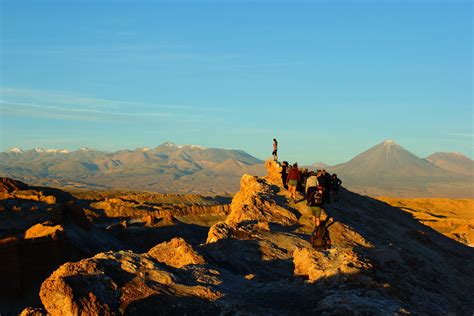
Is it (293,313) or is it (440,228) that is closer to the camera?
(293,313)

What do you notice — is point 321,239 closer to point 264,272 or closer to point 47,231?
point 264,272

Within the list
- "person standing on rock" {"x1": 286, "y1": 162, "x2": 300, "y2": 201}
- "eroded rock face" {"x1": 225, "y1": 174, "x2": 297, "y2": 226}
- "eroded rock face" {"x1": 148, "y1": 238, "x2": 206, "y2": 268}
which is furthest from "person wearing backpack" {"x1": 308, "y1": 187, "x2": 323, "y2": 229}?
"person standing on rock" {"x1": 286, "y1": 162, "x2": 300, "y2": 201}

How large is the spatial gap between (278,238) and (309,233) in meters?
2.92

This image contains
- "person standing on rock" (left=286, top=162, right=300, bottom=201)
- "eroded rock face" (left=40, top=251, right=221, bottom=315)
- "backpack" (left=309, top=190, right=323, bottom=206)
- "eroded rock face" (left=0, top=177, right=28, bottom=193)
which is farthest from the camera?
"eroded rock face" (left=0, top=177, right=28, bottom=193)

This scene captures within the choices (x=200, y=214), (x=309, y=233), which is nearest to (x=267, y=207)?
(x=309, y=233)

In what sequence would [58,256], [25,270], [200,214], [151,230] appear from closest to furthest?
1. [25,270]
2. [58,256]
3. [151,230]
4. [200,214]

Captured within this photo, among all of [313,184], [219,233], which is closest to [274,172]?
[219,233]

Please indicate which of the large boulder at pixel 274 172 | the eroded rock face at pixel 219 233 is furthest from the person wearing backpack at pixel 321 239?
the large boulder at pixel 274 172

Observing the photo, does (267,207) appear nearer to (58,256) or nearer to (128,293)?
(58,256)

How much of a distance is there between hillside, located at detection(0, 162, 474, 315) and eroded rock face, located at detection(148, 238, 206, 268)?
3 centimetres

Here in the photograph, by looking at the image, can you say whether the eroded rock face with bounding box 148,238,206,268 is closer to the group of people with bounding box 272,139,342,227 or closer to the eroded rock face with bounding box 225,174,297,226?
the group of people with bounding box 272,139,342,227

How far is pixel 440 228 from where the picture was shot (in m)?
52.8

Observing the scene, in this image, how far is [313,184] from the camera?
15.1 metres

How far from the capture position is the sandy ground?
163ft
